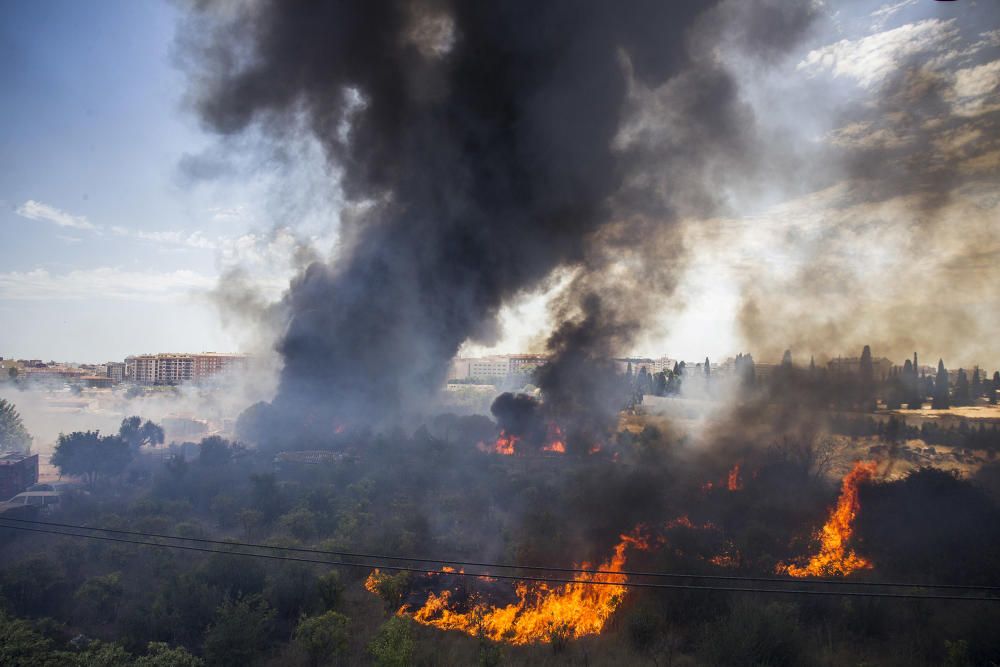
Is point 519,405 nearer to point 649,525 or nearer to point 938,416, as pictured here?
point 649,525

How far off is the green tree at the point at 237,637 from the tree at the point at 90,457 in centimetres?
3103

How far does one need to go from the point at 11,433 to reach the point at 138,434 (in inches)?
727

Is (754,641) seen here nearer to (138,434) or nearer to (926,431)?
(926,431)

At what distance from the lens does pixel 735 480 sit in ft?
106

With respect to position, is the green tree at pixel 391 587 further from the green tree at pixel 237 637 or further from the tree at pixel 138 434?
the tree at pixel 138 434

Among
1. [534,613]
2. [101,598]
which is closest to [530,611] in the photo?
[534,613]

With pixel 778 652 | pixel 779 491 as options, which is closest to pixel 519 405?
pixel 779 491

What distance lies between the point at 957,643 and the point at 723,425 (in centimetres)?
1966

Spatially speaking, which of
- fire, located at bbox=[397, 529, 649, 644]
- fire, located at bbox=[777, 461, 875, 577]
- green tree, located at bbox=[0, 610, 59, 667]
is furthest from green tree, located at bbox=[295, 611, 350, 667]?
fire, located at bbox=[777, 461, 875, 577]

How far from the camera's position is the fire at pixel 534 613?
20656 mm

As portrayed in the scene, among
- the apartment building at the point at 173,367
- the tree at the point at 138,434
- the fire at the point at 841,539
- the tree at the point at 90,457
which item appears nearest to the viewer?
the fire at the point at 841,539

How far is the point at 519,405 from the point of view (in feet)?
172

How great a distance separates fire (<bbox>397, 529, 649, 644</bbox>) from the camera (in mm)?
20656

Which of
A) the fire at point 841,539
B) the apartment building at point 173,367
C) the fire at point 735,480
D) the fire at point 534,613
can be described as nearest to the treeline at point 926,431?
the fire at point 841,539
